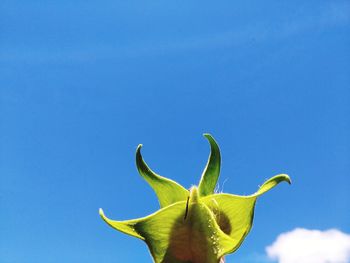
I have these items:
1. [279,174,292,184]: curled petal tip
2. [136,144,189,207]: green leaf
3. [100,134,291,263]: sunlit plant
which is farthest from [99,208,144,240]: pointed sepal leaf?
[279,174,292,184]: curled petal tip

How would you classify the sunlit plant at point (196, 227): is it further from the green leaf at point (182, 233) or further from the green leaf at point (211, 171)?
the green leaf at point (211, 171)

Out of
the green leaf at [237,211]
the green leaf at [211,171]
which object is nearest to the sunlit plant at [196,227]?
the green leaf at [237,211]

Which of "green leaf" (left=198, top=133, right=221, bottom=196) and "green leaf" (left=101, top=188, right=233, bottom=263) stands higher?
"green leaf" (left=198, top=133, right=221, bottom=196)

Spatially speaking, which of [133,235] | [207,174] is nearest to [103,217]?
[133,235]

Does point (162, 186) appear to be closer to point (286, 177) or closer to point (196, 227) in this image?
point (196, 227)

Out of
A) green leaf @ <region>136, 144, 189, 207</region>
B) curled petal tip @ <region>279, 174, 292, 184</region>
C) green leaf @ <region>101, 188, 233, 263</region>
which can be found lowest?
green leaf @ <region>101, 188, 233, 263</region>

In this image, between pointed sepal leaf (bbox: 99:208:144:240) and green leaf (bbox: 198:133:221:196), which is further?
green leaf (bbox: 198:133:221:196)

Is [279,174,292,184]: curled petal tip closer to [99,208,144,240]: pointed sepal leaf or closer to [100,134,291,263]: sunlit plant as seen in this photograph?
[100,134,291,263]: sunlit plant
